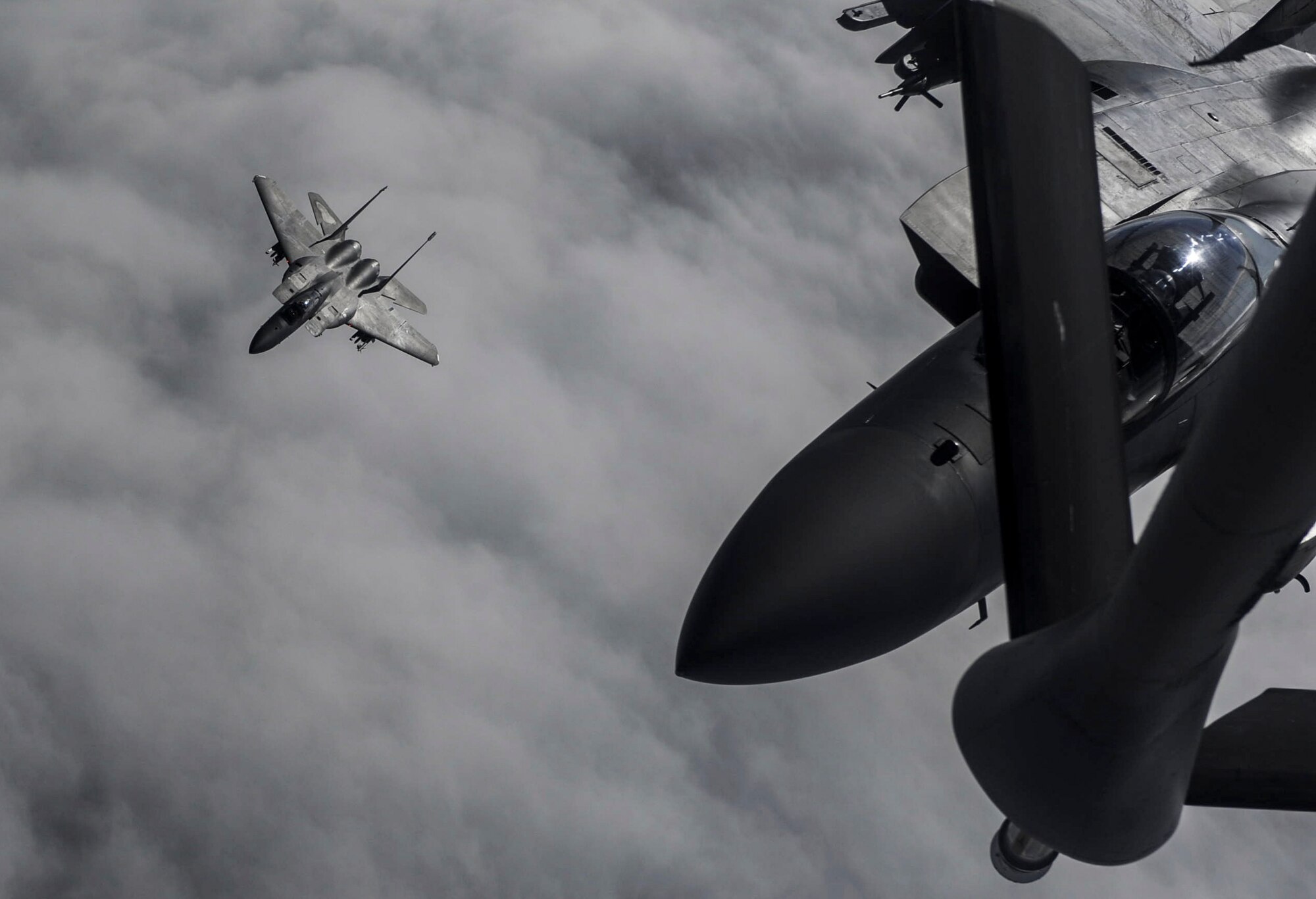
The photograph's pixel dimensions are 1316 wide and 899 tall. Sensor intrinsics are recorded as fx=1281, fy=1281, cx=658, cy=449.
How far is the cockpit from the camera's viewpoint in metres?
12.0

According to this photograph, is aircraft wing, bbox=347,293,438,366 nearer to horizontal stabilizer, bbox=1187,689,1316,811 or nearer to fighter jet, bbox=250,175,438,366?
fighter jet, bbox=250,175,438,366

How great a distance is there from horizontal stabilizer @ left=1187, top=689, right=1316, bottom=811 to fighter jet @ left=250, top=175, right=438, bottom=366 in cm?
3688

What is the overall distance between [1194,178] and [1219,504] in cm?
1415

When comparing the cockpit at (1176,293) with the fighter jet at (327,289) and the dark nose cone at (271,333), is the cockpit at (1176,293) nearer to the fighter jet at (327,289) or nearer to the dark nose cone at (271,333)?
the fighter jet at (327,289)

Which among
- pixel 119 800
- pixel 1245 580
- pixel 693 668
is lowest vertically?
pixel 119 800

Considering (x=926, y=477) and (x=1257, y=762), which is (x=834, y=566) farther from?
(x=1257, y=762)

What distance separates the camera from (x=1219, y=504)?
499 centimetres

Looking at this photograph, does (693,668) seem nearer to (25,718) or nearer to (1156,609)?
(1156,609)

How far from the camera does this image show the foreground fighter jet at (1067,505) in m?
5.14

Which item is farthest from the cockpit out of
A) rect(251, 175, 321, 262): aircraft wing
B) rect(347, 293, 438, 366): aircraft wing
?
rect(251, 175, 321, 262): aircraft wing

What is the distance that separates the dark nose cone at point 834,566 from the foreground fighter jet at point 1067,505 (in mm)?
23

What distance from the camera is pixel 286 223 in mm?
44906

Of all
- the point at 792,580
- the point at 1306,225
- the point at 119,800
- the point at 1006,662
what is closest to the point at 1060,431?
the point at 1006,662

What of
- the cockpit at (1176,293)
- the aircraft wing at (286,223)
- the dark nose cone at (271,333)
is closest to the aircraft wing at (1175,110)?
the cockpit at (1176,293)
